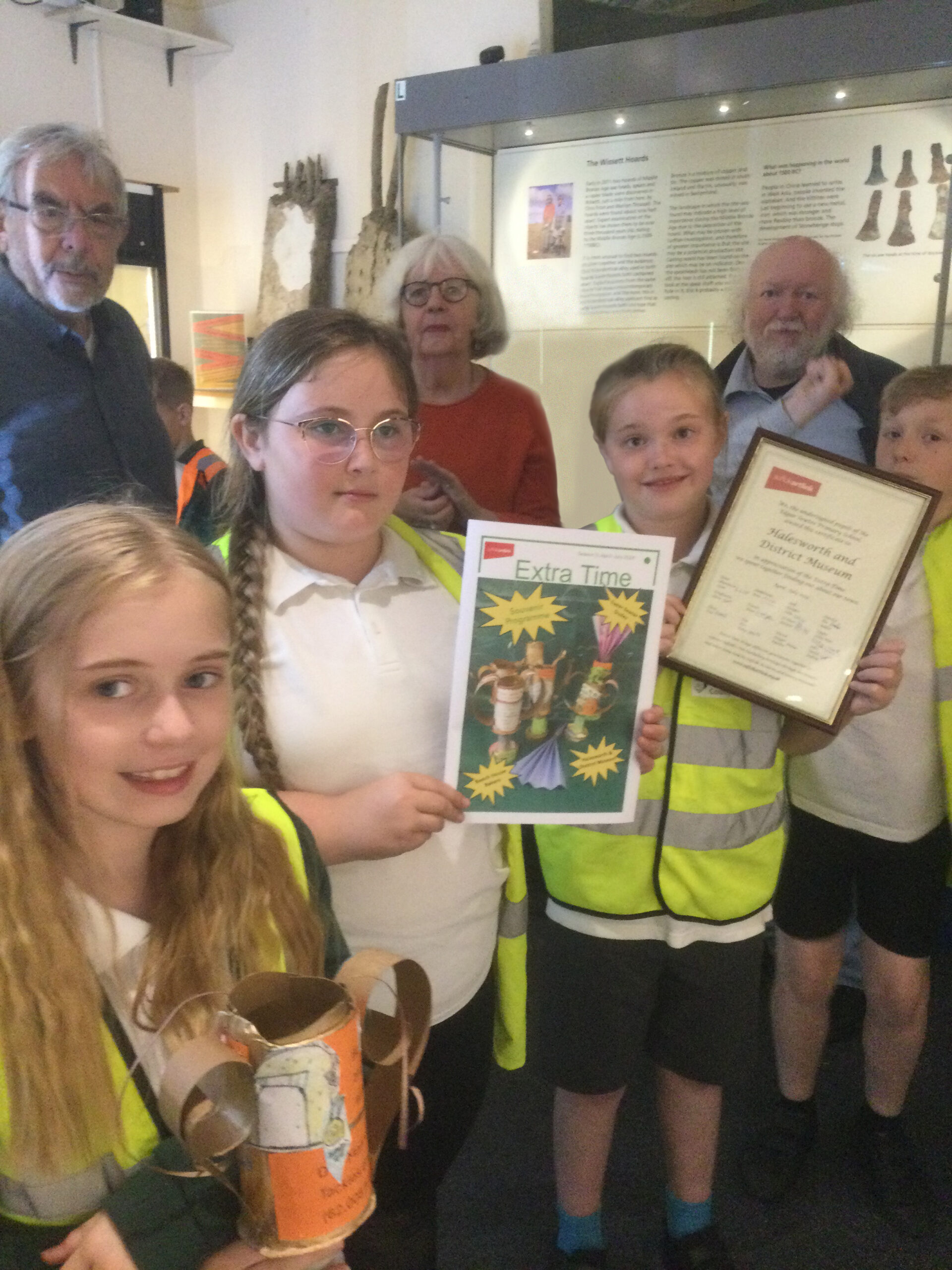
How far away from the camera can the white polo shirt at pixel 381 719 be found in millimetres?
1204

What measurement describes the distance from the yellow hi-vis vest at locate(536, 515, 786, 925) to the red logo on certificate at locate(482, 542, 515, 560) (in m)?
0.33

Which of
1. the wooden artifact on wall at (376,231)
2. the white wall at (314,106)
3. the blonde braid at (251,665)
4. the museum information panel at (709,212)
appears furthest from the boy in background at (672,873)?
the wooden artifact on wall at (376,231)

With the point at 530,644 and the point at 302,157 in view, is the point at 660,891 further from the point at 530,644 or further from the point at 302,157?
the point at 302,157

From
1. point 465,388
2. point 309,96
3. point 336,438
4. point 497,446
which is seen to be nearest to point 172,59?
point 309,96

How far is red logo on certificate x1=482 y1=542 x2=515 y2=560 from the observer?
1194 mm

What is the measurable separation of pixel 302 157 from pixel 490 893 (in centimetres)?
456

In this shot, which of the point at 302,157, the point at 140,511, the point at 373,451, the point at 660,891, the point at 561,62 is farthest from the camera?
the point at 302,157

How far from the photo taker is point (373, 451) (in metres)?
1.20

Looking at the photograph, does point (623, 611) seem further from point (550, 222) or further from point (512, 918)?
point (550, 222)

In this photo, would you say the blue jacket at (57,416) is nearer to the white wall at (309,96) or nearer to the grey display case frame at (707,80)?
the grey display case frame at (707,80)

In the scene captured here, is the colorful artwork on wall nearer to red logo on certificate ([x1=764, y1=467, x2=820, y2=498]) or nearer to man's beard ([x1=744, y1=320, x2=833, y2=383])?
man's beard ([x1=744, y1=320, x2=833, y2=383])

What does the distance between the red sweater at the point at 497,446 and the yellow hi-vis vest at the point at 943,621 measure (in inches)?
32.9

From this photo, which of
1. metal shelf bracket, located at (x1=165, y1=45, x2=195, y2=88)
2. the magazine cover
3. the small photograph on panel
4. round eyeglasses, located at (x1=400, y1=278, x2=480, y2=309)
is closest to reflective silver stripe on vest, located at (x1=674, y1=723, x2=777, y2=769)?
the magazine cover

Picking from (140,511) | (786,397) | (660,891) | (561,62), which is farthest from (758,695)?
(561,62)
